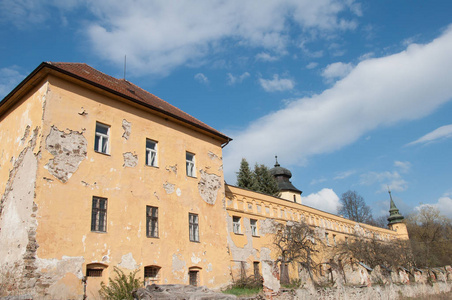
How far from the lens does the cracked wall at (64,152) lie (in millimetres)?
12805

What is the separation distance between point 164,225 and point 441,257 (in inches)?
1599

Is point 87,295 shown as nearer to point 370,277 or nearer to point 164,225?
point 164,225

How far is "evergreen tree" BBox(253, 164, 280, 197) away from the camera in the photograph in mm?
37688

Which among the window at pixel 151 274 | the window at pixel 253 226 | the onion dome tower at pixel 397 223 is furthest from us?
the onion dome tower at pixel 397 223

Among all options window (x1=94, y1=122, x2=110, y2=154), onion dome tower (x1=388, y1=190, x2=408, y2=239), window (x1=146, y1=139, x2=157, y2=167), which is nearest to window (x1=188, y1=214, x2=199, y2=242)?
window (x1=146, y1=139, x2=157, y2=167)

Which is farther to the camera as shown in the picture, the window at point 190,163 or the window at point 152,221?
the window at point 190,163

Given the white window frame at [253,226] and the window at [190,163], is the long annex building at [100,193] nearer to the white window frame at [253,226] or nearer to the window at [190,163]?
the window at [190,163]

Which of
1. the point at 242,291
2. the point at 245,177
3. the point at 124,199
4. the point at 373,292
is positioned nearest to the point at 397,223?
the point at 245,177

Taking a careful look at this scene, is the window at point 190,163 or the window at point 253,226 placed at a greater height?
the window at point 190,163

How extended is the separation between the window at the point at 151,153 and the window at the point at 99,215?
3.06m

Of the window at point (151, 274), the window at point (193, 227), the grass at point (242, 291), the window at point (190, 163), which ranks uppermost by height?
the window at point (190, 163)

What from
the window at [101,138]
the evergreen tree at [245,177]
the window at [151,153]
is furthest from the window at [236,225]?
the evergreen tree at [245,177]

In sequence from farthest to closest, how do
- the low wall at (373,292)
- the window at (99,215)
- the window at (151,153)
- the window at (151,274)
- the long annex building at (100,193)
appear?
the window at (151,153) < the window at (151,274) < the low wall at (373,292) < the window at (99,215) < the long annex building at (100,193)

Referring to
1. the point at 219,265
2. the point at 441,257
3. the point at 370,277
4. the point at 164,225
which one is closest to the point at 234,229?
the point at 219,265
